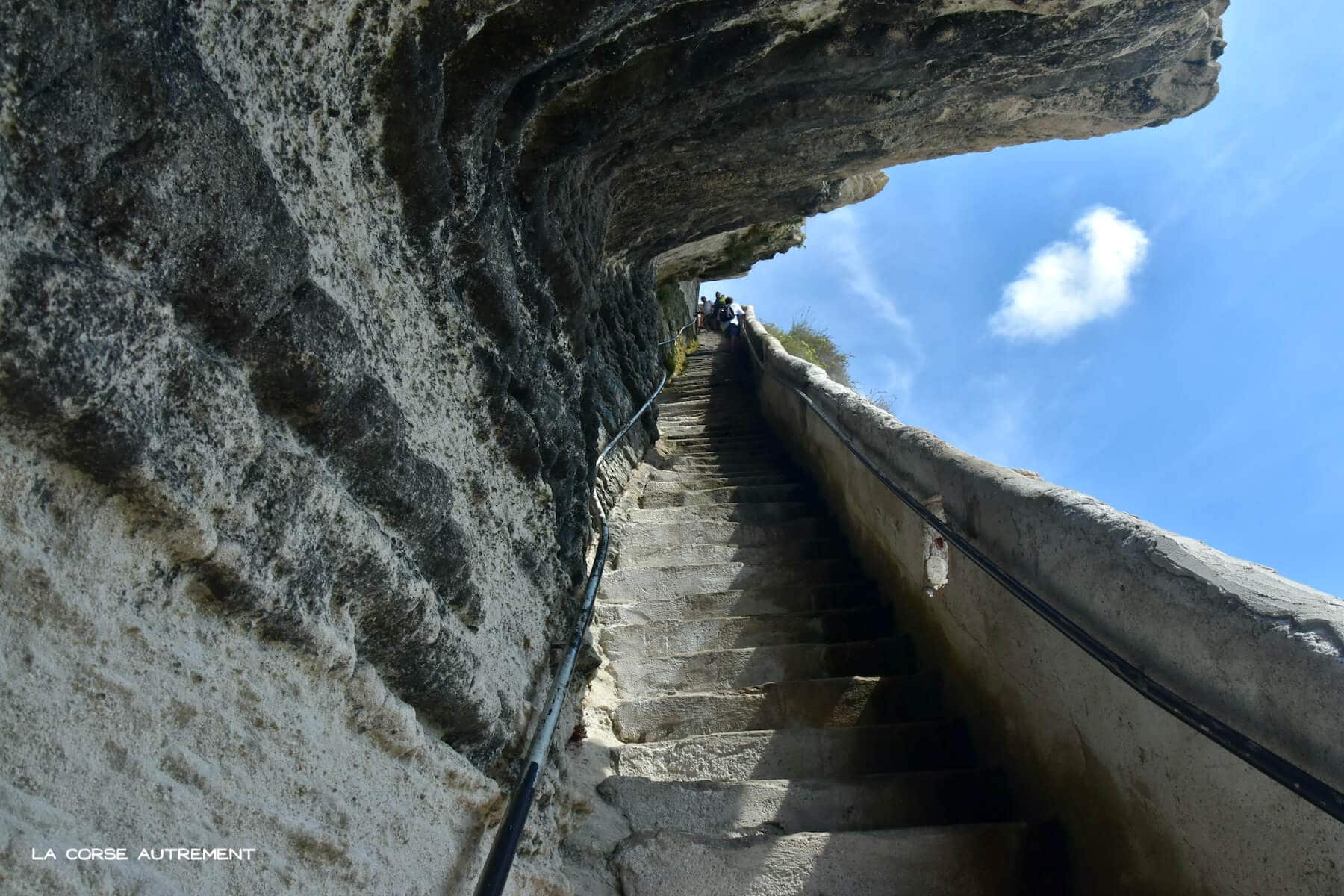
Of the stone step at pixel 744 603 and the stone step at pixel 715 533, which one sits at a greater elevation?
the stone step at pixel 715 533

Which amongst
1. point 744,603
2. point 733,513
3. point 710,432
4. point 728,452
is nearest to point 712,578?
point 744,603

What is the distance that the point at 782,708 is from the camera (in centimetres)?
291

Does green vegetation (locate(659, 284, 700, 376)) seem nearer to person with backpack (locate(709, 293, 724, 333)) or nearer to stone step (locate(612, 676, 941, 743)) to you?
person with backpack (locate(709, 293, 724, 333))

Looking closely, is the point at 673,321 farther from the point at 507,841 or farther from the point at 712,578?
the point at 507,841

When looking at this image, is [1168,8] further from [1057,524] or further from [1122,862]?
[1122,862]

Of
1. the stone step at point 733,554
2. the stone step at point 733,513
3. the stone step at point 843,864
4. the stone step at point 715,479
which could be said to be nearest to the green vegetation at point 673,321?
the stone step at point 715,479

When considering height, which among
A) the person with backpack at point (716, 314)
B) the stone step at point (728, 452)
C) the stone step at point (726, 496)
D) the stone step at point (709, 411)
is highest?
the person with backpack at point (716, 314)

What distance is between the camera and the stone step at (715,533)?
4152mm

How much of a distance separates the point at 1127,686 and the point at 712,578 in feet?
6.86

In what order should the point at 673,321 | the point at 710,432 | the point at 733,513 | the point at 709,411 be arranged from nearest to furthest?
the point at 733,513 < the point at 710,432 < the point at 709,411 < the point at 673,321

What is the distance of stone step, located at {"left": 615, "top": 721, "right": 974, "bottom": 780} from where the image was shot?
2.64 meters

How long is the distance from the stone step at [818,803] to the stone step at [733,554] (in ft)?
4.86

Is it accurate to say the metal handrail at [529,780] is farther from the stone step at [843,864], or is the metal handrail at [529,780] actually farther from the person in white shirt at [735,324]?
the person in white shirt at [735,324]

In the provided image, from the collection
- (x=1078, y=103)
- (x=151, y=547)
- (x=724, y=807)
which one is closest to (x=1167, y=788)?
(x=724, y=807)
